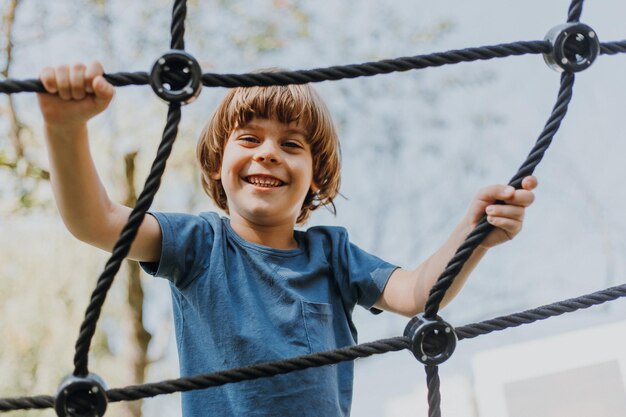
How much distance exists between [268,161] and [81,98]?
299 millimetres

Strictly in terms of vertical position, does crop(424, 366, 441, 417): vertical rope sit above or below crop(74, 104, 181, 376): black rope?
below

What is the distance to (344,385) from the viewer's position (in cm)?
92

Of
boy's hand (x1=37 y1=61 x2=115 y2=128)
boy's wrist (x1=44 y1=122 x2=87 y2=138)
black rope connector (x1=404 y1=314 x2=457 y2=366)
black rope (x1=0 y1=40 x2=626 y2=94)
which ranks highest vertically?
black rope (x1=0 y1=40 x2=626 y2=94)

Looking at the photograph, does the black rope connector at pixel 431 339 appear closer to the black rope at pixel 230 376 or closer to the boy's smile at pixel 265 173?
the black rope at pixel 230 376

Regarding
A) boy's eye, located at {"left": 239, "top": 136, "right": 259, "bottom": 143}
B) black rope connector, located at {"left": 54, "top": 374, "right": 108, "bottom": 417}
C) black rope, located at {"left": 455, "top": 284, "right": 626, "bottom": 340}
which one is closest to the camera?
black rope connector, located at {"left": 54, "top": 374, "right": 108, "bottom": 417}

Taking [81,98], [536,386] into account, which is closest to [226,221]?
[81,98]

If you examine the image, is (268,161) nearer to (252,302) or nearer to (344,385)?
(252,302)

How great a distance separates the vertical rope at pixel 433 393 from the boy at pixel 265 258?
154 millimetres

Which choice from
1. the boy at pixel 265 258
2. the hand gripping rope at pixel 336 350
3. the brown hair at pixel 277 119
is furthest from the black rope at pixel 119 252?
the brown hair at pixel 277 119

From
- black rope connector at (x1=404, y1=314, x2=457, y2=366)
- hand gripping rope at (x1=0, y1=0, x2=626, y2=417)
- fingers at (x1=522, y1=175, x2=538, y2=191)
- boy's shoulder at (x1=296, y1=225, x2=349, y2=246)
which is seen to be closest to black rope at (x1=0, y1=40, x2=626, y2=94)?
hand gripping rope at (x1=0, y1=0, x2=626, y2=417)

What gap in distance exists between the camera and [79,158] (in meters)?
0.71

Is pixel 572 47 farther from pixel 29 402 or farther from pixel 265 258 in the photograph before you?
pixel 29 402

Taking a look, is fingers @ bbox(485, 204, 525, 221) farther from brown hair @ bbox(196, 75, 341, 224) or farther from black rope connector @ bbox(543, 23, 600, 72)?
brown hair @ bbox(196, 75, 341, 224)

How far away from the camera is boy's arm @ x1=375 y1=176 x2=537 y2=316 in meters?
0.74
